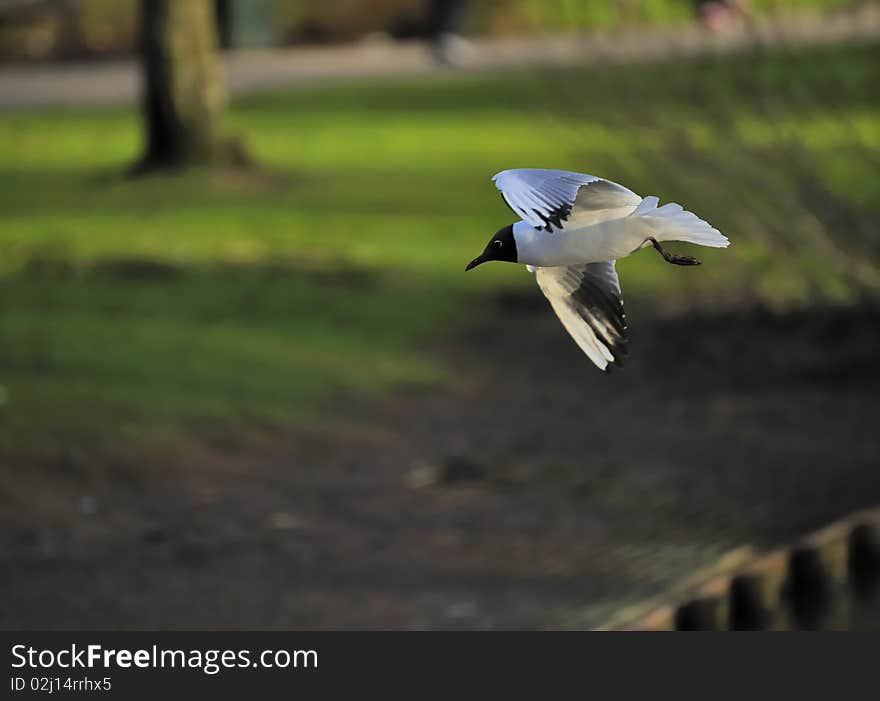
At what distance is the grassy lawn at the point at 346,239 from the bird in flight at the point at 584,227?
26.9 feet

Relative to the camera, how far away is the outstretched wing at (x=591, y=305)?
269 centimetres

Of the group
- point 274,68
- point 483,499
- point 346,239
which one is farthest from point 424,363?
point 274,68

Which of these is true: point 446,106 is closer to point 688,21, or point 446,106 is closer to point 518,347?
point 688,21

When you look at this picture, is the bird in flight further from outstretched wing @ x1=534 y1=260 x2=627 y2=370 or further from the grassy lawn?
the grassy lawn

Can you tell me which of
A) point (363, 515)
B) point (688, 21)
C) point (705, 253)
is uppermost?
point (688, 21)

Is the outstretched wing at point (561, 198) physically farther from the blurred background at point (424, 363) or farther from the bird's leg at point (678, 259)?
the blurred background at point (424, 363)

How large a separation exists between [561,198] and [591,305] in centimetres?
39

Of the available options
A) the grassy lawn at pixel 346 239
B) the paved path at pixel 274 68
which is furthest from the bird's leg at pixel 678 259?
the paved path at pixel 274 68

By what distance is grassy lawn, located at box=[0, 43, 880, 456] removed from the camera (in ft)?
38.7

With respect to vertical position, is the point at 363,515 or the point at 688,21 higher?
the point at 688,21

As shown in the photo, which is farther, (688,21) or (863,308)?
(688,21)

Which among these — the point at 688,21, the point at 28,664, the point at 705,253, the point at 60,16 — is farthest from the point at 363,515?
the point at 60,16

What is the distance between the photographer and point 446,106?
78.5ft

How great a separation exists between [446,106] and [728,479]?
45.5ft
